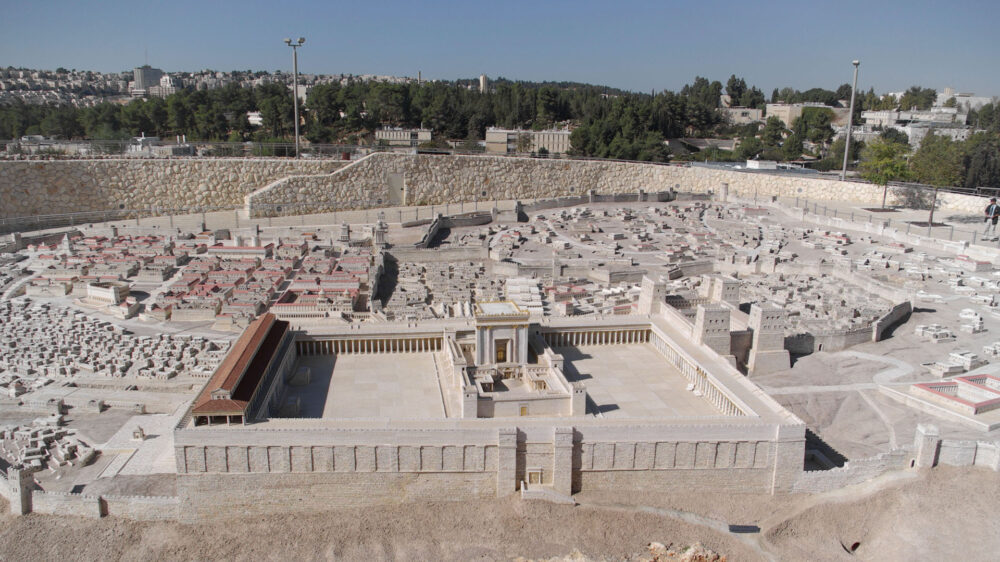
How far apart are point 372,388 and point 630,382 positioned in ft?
31.7

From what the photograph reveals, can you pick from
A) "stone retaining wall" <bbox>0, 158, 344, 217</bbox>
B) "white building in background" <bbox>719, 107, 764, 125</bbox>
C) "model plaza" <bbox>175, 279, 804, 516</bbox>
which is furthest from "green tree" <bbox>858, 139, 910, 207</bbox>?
"white building in background" <bbox>719, 107, 764, 125</bbox>

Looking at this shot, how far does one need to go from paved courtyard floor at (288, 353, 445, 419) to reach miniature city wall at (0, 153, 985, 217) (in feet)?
113

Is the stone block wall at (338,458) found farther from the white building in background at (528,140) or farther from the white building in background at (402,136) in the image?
the white building in background at (528,140)

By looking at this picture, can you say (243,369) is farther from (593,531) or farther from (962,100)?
(962,100)

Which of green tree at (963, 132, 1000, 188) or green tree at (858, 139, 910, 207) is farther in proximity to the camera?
green tree at (963, 132, 1000, 188)

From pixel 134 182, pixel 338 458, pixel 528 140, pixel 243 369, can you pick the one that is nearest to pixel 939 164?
pixel 528 140

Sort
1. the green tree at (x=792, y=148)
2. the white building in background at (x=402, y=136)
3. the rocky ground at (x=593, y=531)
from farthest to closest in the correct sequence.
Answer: the green tree at (x=792, y=148), the white building in background at (x=402, y=136), the rocky ground at (x=593, y=531)

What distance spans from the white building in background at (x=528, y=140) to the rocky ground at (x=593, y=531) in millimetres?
60017

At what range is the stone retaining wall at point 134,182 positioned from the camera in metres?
56.4

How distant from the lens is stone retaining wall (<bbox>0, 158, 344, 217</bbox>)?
5638cm

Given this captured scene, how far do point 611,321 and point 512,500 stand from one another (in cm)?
1123

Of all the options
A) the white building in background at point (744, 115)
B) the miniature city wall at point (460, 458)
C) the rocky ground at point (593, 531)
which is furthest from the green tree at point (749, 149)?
the miniature city wall at point (460, 458)

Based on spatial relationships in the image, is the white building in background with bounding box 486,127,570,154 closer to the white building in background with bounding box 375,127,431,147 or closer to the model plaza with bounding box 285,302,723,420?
the white building in background with bounding box 375,127,431,147

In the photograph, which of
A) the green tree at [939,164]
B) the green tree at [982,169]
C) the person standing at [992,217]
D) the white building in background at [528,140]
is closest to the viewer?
the person standing at [992,217]
